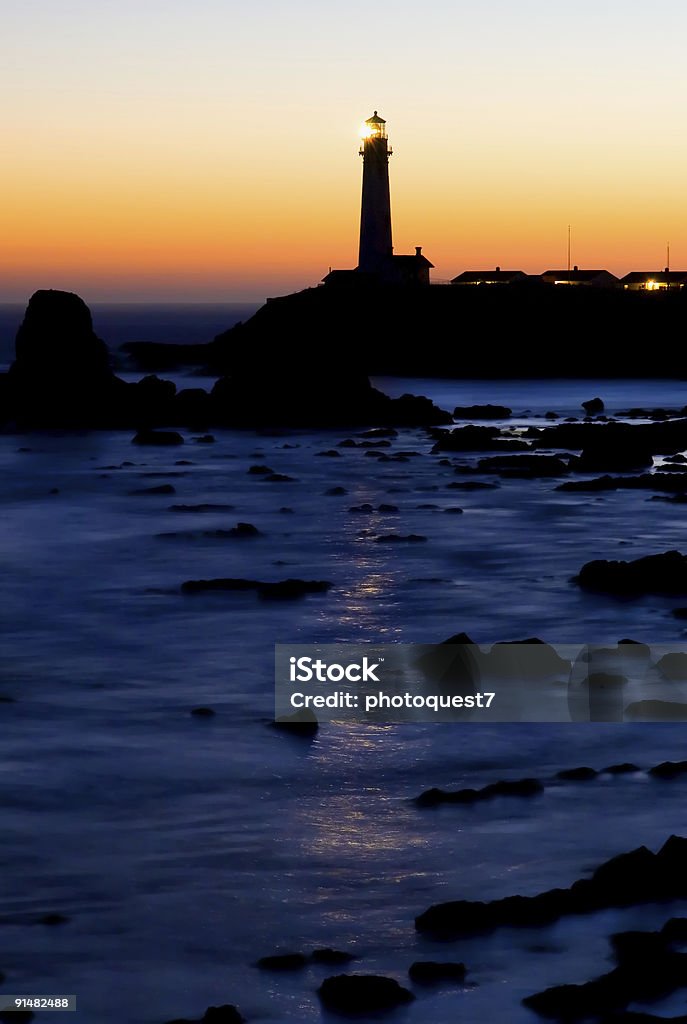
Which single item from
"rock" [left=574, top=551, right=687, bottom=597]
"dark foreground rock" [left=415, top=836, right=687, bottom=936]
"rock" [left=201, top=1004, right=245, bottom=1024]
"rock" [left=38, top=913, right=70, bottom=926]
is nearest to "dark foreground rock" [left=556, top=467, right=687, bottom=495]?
"rock" [left=574, top=551, right=687, bottom=597]

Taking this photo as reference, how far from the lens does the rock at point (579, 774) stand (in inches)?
499

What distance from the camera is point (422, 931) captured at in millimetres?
9469

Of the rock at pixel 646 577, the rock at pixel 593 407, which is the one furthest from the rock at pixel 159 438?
the rock at pixel 646 577

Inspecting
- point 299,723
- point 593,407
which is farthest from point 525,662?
point 593,407

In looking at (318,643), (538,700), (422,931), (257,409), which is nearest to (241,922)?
(422,931)

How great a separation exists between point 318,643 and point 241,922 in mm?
8523

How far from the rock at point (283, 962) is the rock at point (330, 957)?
7cm

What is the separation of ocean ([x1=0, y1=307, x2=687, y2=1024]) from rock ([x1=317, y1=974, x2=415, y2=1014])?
0.11 meters

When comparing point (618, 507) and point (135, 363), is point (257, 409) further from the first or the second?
point (135, 363)

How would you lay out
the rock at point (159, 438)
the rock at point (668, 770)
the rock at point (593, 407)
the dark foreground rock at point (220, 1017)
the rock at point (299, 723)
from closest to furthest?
the dark foreground rock at point (220, 1017)
the rock at point (668, 770)
the rock at point (299, 723)
the rock at point (159, 438)
the rock at point (593, 407)

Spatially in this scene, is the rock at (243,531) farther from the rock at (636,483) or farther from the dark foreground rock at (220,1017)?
the dark foreground rock at (220,1017)

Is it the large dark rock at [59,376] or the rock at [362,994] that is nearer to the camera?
the rock at [362,994]

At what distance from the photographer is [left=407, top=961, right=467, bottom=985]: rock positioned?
880 cm

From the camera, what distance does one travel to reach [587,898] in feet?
32.2
